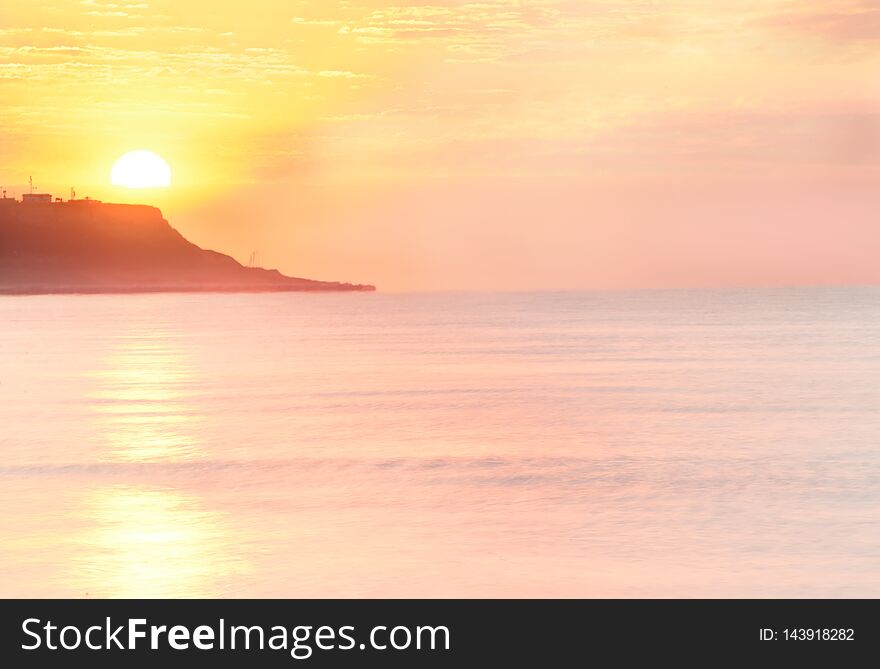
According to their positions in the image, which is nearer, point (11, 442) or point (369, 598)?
point (369, 598)

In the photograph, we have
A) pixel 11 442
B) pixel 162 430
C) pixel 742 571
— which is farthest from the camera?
pixel 162 430

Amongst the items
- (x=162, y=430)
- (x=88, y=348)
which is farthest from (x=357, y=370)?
(x=88, y=348)

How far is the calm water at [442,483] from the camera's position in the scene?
45.6 feet

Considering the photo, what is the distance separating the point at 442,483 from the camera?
2009 cm

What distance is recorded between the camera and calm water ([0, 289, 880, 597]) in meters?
13.9

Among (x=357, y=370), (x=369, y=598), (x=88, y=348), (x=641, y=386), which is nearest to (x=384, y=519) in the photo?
(x=369, y=598)

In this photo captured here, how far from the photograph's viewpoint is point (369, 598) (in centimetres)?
1295
